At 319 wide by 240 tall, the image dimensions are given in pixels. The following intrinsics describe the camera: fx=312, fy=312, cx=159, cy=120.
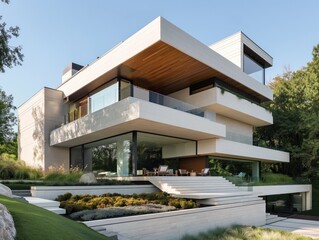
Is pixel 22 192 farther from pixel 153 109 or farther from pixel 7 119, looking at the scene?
pixel 7 119

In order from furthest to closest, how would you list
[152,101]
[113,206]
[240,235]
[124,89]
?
[124,89] < [152,101] < [240,235] < [113,206]

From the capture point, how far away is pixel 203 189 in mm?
16469

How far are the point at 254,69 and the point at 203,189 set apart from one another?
14.1m

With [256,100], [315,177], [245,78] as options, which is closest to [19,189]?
[245,78]

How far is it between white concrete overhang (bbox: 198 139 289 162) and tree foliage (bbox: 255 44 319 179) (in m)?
2.47

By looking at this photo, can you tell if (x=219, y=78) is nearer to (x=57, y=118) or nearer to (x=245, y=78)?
(x=245, y=78)

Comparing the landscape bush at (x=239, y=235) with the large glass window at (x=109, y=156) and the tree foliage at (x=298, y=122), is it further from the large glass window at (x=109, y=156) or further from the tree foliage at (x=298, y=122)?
the tree foliage at (x=298, y=122)

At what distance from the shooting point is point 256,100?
87.7ft

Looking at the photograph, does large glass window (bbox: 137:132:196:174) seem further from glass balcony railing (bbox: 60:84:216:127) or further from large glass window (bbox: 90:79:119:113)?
large glass window (bbox: 90:79:119:113)

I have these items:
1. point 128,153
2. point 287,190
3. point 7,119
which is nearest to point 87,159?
point 128,153

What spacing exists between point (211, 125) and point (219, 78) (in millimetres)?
3630

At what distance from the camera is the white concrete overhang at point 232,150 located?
19.9 metres

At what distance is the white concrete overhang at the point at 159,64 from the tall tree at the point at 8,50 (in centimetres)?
525

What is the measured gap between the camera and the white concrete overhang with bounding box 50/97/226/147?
15.2 metres
